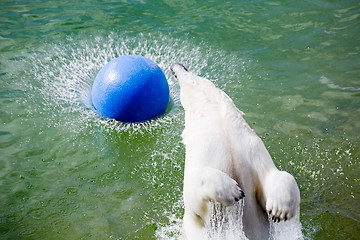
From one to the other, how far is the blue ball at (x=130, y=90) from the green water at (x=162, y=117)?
0.21m

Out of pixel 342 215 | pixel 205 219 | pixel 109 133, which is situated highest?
pixel 205 219

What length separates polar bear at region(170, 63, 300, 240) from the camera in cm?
264

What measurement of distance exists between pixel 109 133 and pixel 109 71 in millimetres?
821

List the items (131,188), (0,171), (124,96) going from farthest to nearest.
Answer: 1. (124,96)
2. (0,171)
3. (131,188)

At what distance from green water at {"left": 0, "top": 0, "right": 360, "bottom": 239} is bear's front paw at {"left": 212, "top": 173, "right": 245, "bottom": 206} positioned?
50.9 inches

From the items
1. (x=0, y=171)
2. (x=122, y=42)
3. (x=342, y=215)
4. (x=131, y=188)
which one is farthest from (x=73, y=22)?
(x=342, y=215)

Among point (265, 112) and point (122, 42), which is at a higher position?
point (122, 42)

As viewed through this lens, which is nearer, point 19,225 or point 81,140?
point 19,225

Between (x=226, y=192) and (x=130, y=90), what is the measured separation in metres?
2.98

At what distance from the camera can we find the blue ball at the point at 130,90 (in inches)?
209

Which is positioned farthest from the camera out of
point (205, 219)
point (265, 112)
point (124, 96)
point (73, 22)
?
point (73, 22)

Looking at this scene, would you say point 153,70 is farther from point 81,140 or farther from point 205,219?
point 205,219

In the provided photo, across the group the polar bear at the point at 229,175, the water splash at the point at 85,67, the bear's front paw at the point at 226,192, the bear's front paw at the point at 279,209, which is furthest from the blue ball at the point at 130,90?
the bear's front paw at the point at 279,209

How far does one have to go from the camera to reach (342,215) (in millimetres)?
3973
